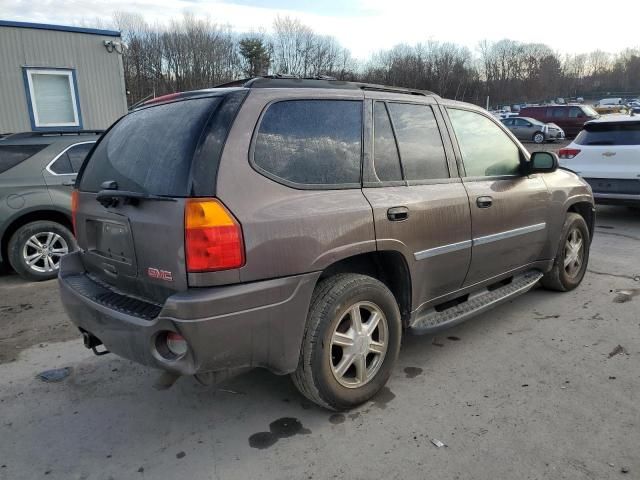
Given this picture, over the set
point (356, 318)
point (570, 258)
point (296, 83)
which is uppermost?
point (296, 83)

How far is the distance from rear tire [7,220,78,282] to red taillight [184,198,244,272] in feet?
12.9

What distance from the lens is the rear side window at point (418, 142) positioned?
128 inches

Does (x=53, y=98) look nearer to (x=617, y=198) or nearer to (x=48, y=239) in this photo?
Answer: (x=48, y=239)

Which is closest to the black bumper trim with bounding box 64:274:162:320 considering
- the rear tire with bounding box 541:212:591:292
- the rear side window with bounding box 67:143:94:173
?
the rear side window with bounding box 67:143:94:173

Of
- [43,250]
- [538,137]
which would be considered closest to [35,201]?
[43,250]

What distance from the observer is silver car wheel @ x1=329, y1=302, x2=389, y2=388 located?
2850 millimetres

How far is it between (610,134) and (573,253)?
171 inches

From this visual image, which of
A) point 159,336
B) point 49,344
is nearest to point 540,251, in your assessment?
point 159,336

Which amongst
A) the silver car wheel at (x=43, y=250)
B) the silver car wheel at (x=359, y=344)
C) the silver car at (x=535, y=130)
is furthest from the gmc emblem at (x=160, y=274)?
the silver car at (x=535, y=130)

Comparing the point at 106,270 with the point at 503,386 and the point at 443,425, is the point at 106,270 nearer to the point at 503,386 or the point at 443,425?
the point at 443,425

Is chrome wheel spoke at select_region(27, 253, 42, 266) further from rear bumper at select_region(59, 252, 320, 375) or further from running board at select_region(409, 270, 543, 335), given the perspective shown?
running board at select_region(409, 270, 543, 335)

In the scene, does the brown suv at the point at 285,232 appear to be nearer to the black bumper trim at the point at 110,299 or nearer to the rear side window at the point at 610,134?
the black bumper trim at the point at 110,299

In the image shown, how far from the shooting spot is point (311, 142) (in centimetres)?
276

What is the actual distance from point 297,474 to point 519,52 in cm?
10216
